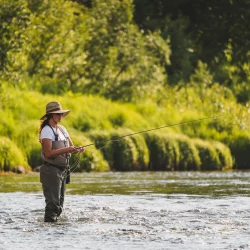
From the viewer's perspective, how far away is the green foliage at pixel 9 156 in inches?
850

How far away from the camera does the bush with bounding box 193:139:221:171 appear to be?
2645cm

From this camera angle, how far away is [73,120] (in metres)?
25.7

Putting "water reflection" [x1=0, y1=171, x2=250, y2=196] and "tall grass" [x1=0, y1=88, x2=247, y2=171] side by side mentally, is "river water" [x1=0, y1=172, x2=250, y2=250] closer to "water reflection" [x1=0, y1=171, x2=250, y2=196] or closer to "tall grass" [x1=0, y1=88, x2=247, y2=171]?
"water reflection" [x1=0, y1=171, x2=250, y2=196]

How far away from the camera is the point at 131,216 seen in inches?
478

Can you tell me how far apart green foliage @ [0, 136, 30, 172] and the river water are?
6.28 ft

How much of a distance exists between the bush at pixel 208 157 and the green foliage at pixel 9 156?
19.3 feet

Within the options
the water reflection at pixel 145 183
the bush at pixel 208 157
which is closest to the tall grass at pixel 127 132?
the bush at pixel 208 157

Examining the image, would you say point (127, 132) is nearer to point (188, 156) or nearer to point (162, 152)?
point (162, 152)

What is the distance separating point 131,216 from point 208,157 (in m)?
14.6

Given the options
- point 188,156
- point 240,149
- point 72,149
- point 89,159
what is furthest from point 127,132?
point 72,149

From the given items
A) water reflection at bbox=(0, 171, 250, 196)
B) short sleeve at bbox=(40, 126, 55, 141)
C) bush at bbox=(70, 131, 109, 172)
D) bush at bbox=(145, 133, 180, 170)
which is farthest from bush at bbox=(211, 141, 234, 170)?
short sleeve at bbox=(40, 126, 55, 141)

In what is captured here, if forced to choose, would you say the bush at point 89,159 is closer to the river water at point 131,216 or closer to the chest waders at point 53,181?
the river water at point 131,216

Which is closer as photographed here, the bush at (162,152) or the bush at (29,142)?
the bush at (29,142)

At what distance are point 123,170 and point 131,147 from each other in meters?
0.65
